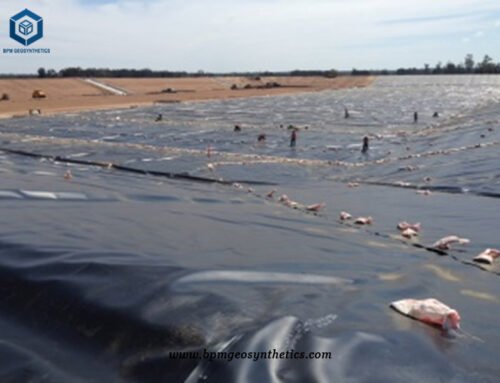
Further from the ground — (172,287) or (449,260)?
(172,287)

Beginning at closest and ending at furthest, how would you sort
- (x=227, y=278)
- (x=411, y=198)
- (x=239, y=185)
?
(x=227, y=278) → (x=411, y=198) → (x=239, y=185)

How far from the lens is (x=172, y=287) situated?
14.4 feet

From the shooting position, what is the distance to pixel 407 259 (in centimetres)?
660

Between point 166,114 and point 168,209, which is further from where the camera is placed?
point 166,114

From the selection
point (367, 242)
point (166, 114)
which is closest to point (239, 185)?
point (367, 242)

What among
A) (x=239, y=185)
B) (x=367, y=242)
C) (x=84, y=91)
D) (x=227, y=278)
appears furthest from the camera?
(x=84, y=91)

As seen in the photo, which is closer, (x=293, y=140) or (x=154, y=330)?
(x=154, y=330)

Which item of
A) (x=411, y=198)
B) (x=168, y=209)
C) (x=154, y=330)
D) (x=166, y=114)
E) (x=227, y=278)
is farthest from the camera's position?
(x=166, y=114)

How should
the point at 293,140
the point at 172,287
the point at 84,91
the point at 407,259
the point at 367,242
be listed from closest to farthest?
the point at 172,287
the point at 407,259
the point at 367,242
the point at 293,140
the point at 84,91

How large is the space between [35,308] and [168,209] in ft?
14.6

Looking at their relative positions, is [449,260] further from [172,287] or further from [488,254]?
[172,287]

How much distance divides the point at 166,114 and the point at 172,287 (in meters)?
33.0

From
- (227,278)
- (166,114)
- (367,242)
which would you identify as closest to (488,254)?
(367,242)

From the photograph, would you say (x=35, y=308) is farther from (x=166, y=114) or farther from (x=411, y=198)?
(x=166, y=114)
